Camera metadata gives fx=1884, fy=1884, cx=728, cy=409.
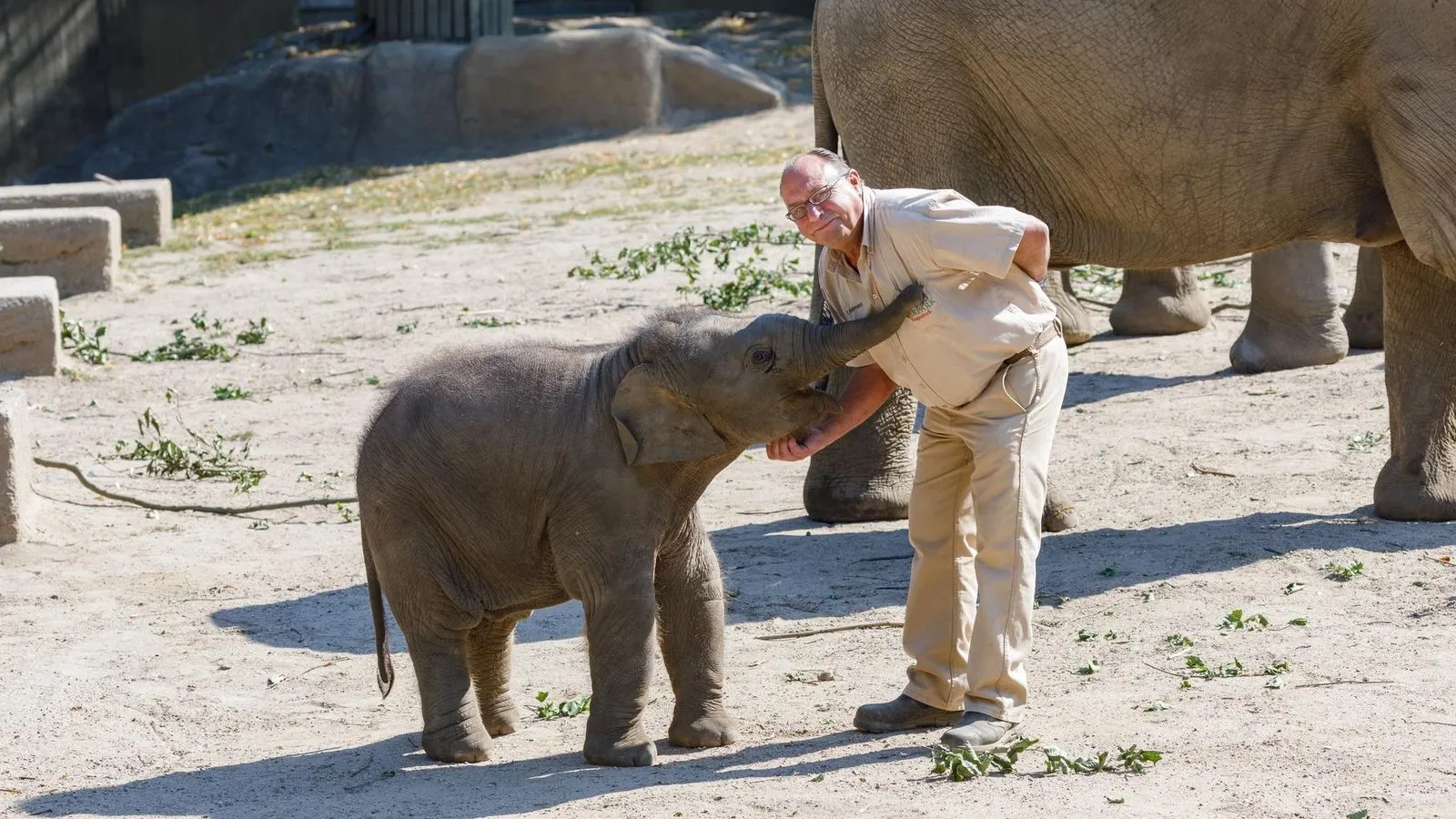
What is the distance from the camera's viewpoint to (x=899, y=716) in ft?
15.4

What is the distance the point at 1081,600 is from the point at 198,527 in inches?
136

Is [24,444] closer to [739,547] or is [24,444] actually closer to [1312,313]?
[739,547]

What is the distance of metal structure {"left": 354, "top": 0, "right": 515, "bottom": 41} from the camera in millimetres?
18328

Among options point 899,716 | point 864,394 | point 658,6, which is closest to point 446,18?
point 658,6

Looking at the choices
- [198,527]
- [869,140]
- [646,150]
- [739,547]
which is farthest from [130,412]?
[646,150]

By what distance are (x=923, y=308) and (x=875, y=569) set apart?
213cm

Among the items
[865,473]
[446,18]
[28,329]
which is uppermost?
[446,18]

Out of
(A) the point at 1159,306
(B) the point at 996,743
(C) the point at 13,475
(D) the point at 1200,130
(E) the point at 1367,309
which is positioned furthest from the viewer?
(A) the point at 1159,306

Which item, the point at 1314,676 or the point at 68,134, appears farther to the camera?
the point at 68,134

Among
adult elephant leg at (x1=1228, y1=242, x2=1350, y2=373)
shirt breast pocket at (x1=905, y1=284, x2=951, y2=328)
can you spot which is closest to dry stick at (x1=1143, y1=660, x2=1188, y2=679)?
shirt breast pocket at (x1=905, y1=284, x2=951, y2=328)

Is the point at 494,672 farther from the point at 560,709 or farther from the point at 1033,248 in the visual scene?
the point at 1033,248

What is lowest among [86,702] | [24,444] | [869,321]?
[86,702]

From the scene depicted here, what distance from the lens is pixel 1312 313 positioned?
8516 mm

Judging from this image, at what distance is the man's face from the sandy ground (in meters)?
1.25
